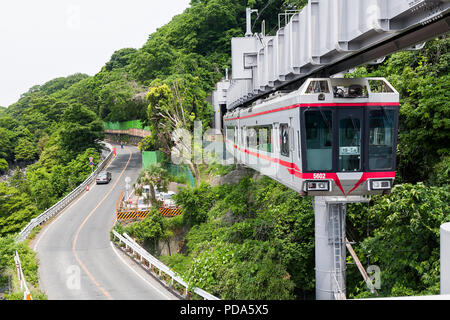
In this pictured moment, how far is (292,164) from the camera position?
11.1 m

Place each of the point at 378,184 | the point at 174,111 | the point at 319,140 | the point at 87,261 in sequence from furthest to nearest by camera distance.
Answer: the point at 174,111 < the point at 87,261 < the point at 319,140 < the point at 378,184

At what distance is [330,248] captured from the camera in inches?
504

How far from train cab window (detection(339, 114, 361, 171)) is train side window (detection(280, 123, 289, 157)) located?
1766 mm

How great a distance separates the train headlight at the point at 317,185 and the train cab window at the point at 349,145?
54 centimetres

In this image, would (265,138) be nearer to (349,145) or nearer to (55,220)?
(349,145)

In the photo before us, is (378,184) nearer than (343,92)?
Yes

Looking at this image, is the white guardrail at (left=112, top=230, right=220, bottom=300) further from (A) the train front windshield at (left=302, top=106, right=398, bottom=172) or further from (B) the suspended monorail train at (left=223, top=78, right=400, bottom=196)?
(A) the train front windshield at (left=302, top=106, right=398, bottom=172)

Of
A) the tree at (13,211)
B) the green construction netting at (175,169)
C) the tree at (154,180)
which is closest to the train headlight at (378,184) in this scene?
the tree at (154,180)

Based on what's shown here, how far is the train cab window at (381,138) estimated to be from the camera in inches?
394

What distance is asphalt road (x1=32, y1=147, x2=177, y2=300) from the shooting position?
15.9 m

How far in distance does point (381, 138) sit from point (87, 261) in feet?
51.1

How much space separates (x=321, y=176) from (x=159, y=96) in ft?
99.2

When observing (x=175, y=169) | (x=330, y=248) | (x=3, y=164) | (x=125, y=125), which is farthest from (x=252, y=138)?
(x=3, y=164)
